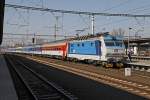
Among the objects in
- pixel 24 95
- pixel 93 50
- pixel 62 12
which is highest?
pixel 62 12

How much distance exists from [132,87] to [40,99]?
17.5 ft

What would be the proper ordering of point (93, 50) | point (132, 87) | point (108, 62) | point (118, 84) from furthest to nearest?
point (93, 50) < point (108, 62) < point (118, 84) < point (132, 87)

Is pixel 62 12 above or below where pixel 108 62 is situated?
above

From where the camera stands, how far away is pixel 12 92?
16250mm

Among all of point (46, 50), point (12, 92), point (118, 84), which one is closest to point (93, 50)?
point (118, 84)

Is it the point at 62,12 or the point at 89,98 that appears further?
the point at 62,12

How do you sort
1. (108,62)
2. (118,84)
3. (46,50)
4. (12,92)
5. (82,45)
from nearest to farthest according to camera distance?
(12,92), (118,84), (108,62), (82,45), (46,50)

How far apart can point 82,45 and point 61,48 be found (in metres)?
15.7

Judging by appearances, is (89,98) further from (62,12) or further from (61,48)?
(61,48)

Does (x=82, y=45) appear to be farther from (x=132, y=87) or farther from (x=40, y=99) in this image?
(x=40, y=99)

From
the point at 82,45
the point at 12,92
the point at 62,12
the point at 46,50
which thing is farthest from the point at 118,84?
the point at 46,50

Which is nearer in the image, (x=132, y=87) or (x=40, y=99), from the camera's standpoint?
(x=40, y=99)

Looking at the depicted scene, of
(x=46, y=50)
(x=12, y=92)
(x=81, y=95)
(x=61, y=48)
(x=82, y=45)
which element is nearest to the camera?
(x=81, y=95)

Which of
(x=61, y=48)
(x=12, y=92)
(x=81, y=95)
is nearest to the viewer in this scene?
(x=81, y=95)
